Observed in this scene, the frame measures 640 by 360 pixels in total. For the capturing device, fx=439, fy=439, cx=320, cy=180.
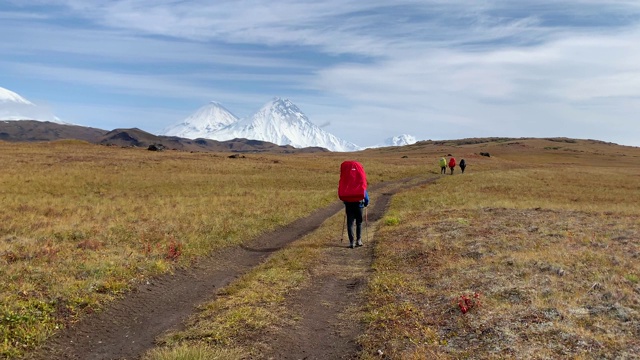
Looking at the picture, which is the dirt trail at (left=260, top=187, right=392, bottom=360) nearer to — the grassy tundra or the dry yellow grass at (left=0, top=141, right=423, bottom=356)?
the grassy tundra

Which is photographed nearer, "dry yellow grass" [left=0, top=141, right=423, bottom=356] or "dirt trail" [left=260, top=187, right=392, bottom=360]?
"dirt trail" [left=260, top=187, right=392, bottom=360]

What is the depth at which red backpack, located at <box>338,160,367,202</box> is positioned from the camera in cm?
1568

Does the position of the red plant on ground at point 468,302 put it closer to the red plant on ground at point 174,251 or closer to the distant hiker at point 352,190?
the distant hiker at point 352,190

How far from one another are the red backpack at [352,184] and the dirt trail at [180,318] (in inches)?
89.1

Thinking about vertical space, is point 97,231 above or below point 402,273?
above

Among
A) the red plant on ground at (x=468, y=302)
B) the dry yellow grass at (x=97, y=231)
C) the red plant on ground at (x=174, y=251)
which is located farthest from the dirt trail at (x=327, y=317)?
the red plant on ground at (x=174, y=251)

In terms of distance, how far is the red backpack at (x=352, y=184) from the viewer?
15680mm

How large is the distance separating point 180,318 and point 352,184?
27.5ft

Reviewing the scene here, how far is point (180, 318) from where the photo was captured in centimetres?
892

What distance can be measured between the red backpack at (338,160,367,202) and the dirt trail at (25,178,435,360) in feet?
7.42

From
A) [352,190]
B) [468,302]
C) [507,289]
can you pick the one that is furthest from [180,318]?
[352,190]

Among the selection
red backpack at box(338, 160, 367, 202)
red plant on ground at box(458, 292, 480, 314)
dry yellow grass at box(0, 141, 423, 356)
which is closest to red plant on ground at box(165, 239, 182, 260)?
dry yellow grass at box(0, 141, 423, 356)

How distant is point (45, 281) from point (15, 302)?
1.56 meters

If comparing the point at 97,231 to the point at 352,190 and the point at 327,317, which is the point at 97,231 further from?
the point at 327,317
